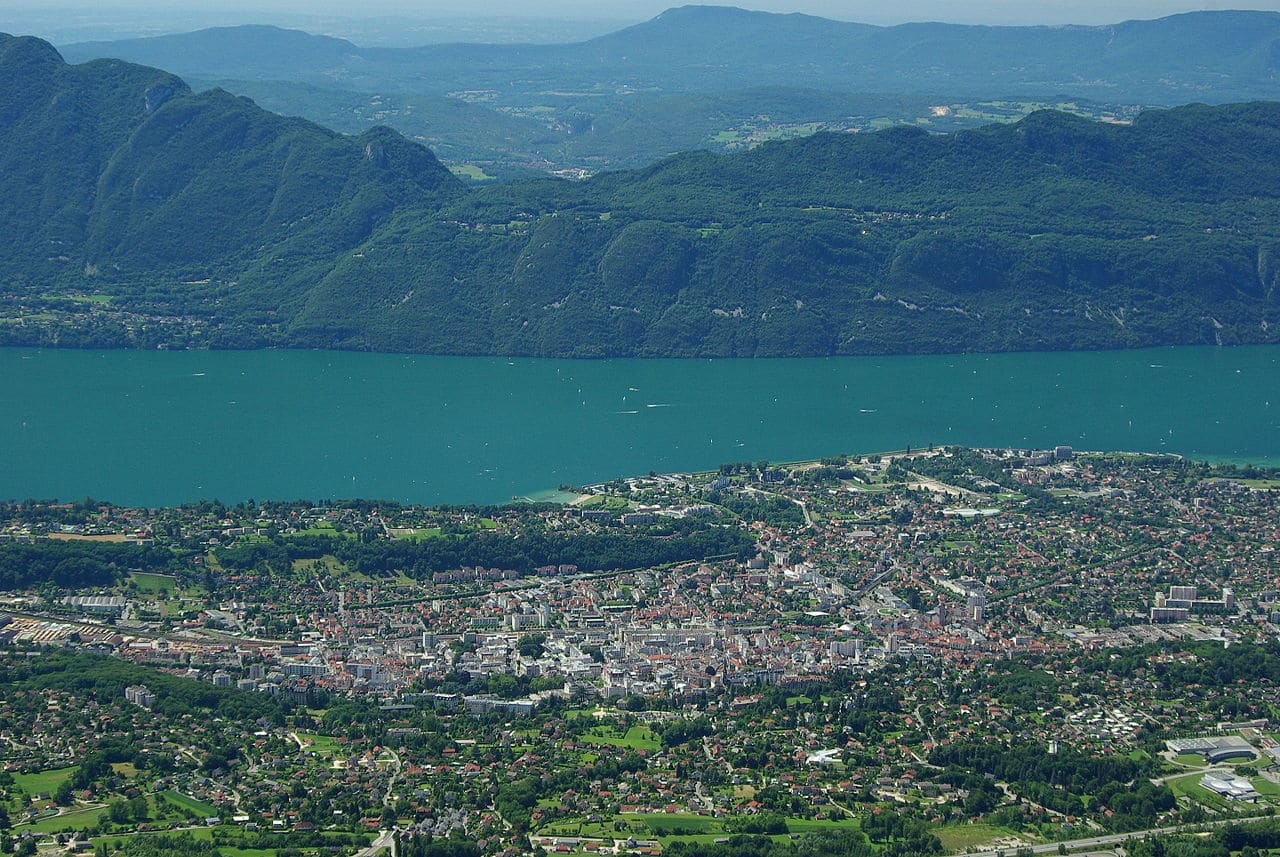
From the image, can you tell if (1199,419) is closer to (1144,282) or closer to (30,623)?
(1144,282)

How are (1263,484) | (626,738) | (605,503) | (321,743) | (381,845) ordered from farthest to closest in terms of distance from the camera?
(1263,484), (605,503), (626,738), (321,743), (381,845)

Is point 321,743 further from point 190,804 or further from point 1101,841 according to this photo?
point 1101,841

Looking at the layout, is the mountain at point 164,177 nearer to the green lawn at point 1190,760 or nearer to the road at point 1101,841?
the green lawn at point 1190,760

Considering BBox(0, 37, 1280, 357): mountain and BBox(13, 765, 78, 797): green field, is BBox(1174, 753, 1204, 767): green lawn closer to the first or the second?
BBox(13, 765, 78, 797): green field

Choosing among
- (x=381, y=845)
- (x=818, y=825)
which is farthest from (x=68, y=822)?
(x=818, y=825)

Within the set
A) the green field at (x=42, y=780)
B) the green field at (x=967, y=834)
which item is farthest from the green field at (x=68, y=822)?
the green field at (x=967, y=834)

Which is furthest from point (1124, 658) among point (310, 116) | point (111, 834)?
point (310, 116)
